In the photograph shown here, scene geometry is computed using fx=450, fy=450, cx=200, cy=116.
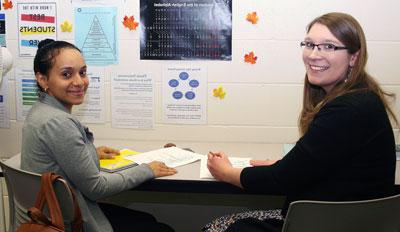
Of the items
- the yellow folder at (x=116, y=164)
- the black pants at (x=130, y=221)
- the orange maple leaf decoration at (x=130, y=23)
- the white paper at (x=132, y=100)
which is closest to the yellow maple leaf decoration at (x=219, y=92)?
the white paper at (x=132, y=100)

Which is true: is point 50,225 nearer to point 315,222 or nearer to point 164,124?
point 315,222

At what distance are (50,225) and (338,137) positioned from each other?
3.13ft

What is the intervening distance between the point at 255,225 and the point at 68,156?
0.72 metres

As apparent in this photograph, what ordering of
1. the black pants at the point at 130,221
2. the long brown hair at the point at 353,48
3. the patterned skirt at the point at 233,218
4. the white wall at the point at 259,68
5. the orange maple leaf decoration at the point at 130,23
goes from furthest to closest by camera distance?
the orange maple leaf decoration at the point at 130,23
the white wall at the point at 259,68
the black pants at the point at 130,221
the patterned skirt at the point at 233,218
the long brown hair at the point at 353,48

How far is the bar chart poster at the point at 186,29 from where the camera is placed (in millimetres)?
2477

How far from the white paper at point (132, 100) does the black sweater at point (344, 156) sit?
1227mm

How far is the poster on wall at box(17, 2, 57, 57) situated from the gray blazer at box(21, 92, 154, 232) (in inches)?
40.6

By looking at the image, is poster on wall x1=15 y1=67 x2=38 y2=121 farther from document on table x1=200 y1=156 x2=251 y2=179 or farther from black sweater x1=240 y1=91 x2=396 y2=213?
black sweater x1=240 y1=91 x2=396 y2=213

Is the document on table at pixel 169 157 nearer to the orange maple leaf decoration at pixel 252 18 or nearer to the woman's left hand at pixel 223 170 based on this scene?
the woman's left hand at pixel 223 170

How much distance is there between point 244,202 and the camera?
2740mm

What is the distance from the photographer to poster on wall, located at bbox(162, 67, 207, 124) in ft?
8.38

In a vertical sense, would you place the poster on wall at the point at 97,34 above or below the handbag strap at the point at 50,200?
above

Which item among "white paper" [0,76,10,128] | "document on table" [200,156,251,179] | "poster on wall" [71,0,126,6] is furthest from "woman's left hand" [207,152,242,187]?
"white paper" [0,76,10,128]

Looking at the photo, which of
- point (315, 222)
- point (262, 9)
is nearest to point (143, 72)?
point (262, 9)
